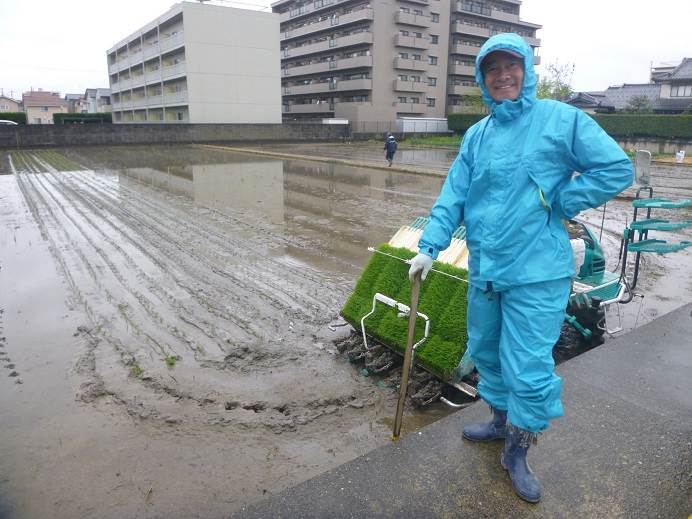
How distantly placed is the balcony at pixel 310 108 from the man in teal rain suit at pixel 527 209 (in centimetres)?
5392

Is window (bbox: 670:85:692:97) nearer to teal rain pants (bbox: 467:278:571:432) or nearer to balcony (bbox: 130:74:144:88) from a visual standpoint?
balcony (bbox: 130:74:144:88)

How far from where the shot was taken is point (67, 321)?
197 inches

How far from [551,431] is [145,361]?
3146 mm

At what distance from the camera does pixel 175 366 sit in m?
4.10

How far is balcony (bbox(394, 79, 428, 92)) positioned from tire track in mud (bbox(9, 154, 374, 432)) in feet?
142

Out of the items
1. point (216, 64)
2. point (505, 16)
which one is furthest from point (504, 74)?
point (505, 16)

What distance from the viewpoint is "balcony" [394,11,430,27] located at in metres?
49.8

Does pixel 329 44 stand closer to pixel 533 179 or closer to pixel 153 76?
pixel 153 76

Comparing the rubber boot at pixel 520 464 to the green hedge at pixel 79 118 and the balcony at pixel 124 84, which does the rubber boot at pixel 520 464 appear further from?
the balcony at pixel 124 84

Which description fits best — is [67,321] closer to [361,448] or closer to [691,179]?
[361,448]

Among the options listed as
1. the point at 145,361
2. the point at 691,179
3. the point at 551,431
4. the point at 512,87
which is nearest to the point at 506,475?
the point at 551,431

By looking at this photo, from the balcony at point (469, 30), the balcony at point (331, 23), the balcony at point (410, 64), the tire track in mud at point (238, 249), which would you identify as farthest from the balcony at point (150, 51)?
the tire track in mud at point (238, 249)

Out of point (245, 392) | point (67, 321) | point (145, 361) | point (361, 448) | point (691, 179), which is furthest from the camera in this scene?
point (691, 179)

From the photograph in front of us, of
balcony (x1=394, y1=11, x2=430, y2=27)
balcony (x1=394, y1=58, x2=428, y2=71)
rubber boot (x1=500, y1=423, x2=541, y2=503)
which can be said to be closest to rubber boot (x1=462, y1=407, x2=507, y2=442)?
rubber boot (x1=500, y1=423, x2=541, y2=503)
